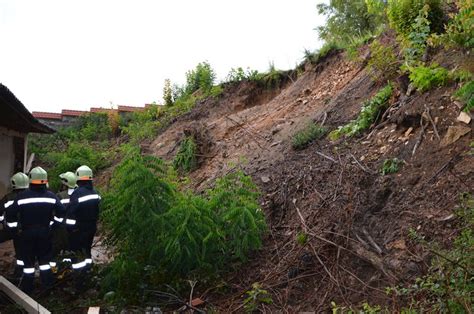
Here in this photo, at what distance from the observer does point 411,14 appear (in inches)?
320

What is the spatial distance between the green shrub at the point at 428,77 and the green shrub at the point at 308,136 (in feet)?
6.66

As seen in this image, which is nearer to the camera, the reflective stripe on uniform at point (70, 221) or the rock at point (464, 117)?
the rock at point (464, 117)

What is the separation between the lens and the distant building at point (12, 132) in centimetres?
955

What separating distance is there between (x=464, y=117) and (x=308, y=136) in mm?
3118

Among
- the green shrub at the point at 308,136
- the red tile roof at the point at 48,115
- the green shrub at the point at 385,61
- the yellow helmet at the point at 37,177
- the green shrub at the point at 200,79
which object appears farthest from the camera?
the red tile roof at the point at 48,115

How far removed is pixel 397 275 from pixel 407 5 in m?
5.25

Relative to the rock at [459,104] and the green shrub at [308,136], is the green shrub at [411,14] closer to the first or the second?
the rock at [459,104]

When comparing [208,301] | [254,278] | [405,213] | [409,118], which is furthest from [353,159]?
[208,301]

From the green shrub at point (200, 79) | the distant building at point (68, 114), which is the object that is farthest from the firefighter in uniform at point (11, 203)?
→ the distant building at point (68, 114)

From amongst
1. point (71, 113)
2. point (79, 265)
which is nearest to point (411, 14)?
point (79, 265)

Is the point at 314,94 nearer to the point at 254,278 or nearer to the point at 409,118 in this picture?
the point at 409,118

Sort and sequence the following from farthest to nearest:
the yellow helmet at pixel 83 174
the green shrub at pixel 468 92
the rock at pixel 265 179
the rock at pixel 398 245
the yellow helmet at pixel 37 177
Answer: the rock at pixel 265 179
the yellow helmet at pixel 83 174
the yellow helmet at pixel 37 177
the green shrub at pixel 468 92
the rock at pixel 398 245

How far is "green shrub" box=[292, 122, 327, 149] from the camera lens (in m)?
8.67

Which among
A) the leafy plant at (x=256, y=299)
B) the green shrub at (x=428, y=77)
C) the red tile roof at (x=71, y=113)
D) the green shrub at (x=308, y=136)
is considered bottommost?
the leafy plant at (x=256, y=299)
